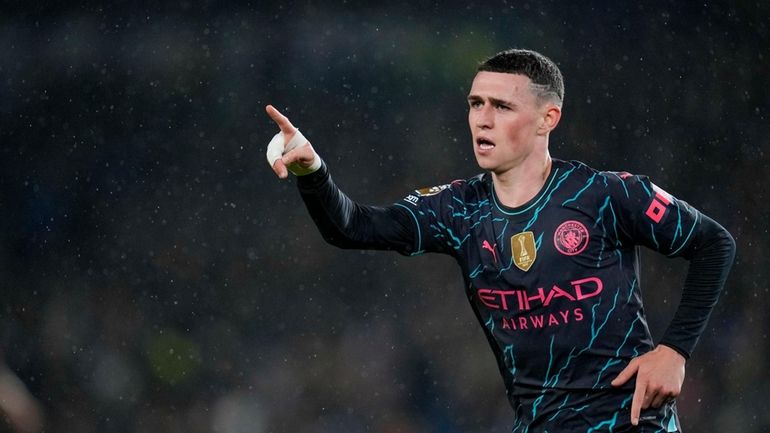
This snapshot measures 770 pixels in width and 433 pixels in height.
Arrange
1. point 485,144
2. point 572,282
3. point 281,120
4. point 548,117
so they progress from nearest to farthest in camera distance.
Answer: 1. point 281,120
2. point 572,282
3. point 485,144
4. point 548,117

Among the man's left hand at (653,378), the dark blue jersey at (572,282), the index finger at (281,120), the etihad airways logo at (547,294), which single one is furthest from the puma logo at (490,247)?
the index finger at (281,120)

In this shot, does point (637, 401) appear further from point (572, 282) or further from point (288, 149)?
point (288, 149)

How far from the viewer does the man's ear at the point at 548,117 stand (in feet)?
10.8

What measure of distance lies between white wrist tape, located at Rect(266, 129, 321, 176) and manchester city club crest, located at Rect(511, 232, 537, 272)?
0.66 m

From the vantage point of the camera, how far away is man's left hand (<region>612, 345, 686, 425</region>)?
2.99 m

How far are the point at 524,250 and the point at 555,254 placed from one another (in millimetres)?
99

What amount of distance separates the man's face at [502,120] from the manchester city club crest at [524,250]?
234mm

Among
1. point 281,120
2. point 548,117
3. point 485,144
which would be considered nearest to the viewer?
point 281,120

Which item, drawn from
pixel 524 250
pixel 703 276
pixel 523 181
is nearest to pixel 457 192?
pixel 523 181

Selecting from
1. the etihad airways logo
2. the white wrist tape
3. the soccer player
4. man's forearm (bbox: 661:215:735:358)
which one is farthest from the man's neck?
the white wrist tape

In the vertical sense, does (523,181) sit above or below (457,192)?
above

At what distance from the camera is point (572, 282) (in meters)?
3.08

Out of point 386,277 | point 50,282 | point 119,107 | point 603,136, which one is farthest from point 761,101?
point 50,282

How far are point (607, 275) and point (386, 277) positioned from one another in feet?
12.0
